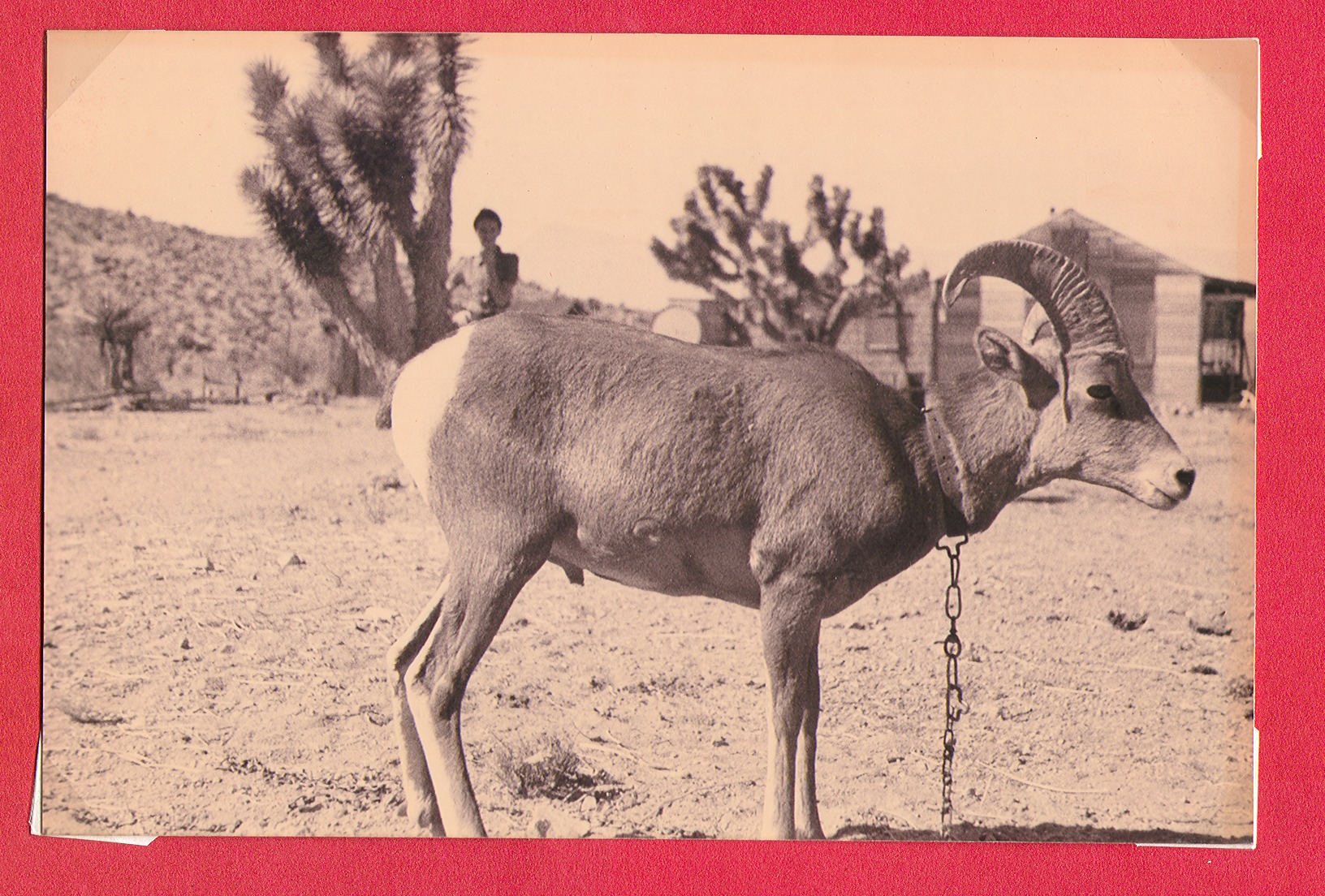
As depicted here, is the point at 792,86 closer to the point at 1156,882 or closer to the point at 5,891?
the point at 1156,882

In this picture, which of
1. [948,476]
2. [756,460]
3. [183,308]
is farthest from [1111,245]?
[183,308]

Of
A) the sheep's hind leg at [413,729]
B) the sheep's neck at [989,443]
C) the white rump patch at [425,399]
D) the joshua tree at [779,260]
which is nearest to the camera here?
the sheep's neck at [989,443]

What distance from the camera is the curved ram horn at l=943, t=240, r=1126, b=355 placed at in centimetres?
523

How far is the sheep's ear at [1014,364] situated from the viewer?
5.15 metres

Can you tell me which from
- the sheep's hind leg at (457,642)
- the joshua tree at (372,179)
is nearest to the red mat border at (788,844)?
the joshua tree at (372,179)

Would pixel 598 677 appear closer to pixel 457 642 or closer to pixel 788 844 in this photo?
pixel 457 642

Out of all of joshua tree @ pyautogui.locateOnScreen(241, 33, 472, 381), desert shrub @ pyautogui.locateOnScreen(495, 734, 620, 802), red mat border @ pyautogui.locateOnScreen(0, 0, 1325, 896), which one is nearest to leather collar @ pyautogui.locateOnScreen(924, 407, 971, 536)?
red mat border @ pyautogui.locateOnScreen(0, 0, 1325, 896)

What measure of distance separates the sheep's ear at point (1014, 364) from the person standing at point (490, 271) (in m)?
1.90

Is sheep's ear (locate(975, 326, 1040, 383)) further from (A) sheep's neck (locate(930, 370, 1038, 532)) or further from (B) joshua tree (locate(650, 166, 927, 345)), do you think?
(B) joshua tree (locate(650, 166, 927, 345))

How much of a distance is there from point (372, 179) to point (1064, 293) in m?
A: 2.83

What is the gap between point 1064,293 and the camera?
5.24 m

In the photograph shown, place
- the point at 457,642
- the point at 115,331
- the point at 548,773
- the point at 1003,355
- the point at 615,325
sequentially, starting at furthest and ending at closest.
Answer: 1. the point at 115,331
2. the point at 548,773
3. the point at 615,325
4. the point at 457,642
5. the point at 1003,355

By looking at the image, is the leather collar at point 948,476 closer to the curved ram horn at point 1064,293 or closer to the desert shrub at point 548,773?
the curved ram horn at point 1064,293

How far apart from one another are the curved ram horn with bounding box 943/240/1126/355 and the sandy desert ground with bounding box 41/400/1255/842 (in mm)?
613
